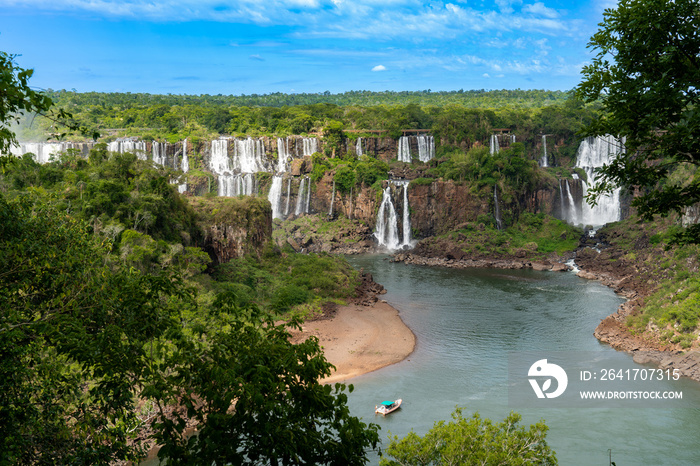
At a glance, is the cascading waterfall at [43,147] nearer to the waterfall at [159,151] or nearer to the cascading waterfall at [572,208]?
the waterfall at [159,151]

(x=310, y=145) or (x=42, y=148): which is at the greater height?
(x=310, y=145)

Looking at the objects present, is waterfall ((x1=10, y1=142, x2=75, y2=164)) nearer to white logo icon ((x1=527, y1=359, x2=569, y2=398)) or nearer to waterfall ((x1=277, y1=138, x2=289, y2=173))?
A: waterfall ((x1=277, y1=138, x2=289, y2=173))

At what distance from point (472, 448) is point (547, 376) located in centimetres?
1580

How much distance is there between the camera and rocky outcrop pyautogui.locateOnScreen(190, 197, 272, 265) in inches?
1604

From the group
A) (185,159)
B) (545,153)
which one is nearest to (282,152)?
(185,159)

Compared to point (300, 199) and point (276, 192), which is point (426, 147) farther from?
point (276, 192)

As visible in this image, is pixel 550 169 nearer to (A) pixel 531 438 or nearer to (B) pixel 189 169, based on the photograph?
(B) pixel 189 169

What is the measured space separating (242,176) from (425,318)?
1452 inches

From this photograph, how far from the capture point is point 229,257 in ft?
137

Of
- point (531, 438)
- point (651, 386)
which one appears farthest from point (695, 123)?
point (651, 386)

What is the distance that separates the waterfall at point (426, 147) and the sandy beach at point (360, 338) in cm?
3805

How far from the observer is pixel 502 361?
30.8 meters

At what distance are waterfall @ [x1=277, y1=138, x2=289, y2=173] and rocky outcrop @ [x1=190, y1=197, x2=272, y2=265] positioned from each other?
3039 cm

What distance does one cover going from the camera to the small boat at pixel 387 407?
24406 mm
